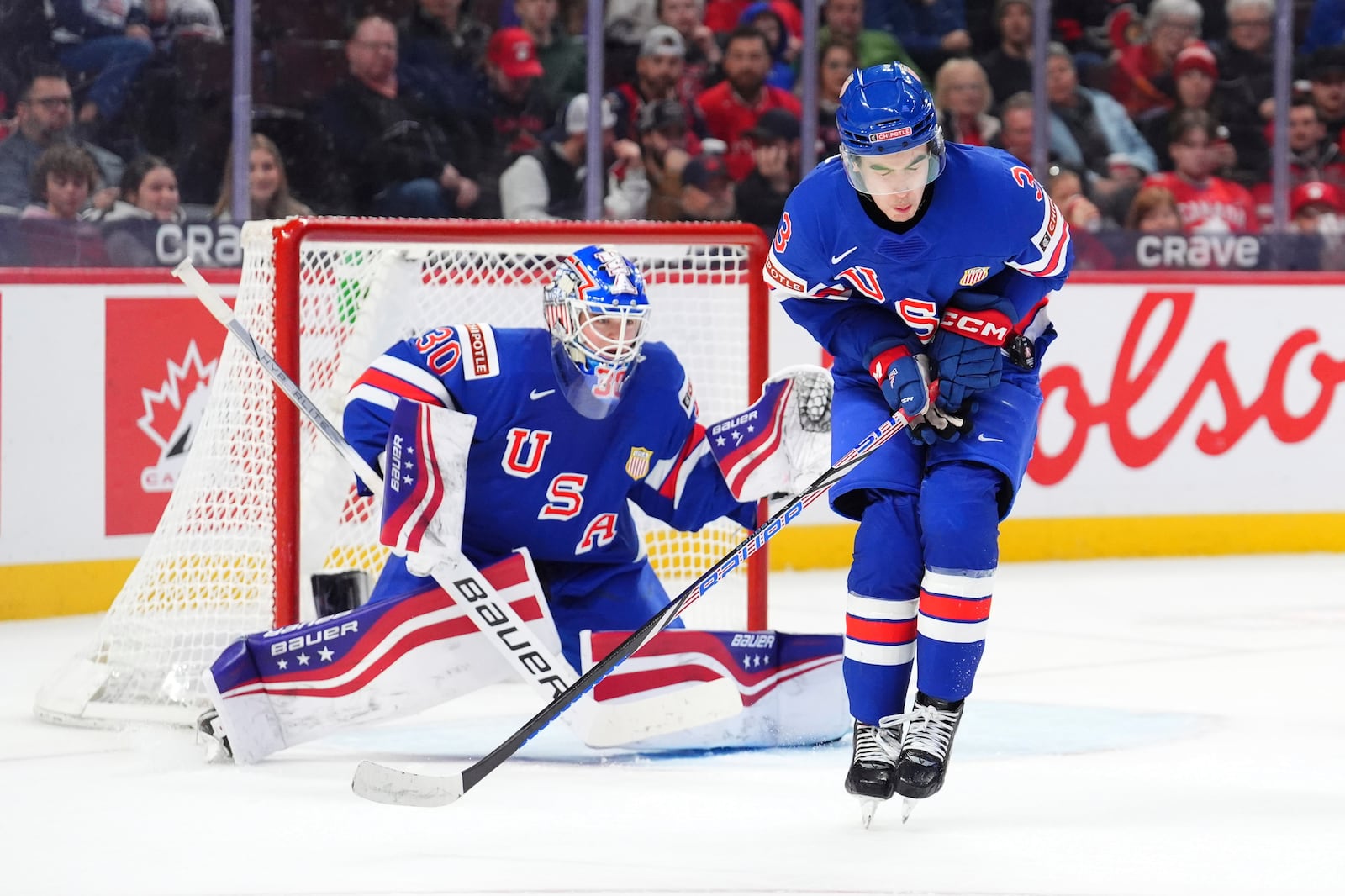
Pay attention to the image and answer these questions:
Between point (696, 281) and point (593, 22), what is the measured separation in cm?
181

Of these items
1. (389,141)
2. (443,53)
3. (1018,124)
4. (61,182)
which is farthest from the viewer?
(1018,124)

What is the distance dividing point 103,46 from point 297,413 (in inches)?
76.2

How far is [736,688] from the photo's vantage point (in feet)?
10.3

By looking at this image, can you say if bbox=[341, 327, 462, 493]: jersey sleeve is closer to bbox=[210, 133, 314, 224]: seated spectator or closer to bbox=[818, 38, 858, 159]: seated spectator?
bbox=[210, 133, 314, 224]: seated spectator

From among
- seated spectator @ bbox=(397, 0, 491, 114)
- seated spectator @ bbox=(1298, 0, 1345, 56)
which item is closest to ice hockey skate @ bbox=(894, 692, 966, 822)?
seated spectator @ bbox=(397, 0, 491, 114)

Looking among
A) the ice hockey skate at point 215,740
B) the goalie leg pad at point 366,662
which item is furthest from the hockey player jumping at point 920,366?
A: the ice hockey skate at point 215,740

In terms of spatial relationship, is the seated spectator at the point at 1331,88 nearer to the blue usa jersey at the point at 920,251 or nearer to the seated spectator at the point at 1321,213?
the seated spectator at the point at 1321,213

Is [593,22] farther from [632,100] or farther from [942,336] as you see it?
[942,336]

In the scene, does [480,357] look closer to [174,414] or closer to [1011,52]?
[174,414]

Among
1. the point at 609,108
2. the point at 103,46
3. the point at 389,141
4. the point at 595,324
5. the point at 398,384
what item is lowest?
the point at 398,384

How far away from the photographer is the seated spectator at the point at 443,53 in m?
5.43

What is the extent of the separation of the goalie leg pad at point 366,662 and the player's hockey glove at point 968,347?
83cm

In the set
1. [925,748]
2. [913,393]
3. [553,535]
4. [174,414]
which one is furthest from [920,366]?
[174,414]

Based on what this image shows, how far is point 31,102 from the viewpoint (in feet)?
15.8
